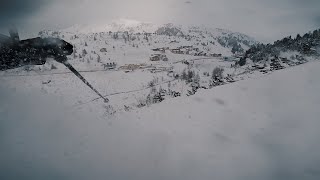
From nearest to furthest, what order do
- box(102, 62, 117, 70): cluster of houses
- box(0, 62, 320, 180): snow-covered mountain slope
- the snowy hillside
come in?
box(0, 62, 320, 180): snow-covered mountain slope < the snowy hillside < box(102, 62, 117, 70): cluster of houses

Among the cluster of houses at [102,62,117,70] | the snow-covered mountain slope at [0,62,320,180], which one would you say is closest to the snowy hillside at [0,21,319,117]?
the cluster of houses at [102,62,117,70]

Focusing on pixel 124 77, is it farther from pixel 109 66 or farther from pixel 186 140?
pixel 186 140

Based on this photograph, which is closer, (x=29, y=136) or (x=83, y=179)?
(x=83, y=179)

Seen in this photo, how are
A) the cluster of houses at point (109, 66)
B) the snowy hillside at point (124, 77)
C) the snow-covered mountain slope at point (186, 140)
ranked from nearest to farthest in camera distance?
the snow-covered mountain slope at point (186, 140) < the snowy hillside at point (124, 77) < the cluster of houses at point (109, 66)

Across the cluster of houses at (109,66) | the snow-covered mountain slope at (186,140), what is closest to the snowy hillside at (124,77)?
the cluster of houses at (109,66)

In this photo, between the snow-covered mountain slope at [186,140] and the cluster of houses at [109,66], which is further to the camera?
the cluster of houses at [109,66]

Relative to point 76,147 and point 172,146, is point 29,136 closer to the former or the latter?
point 76,147

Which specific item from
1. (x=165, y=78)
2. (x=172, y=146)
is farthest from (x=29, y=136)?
(x=165, y=78)

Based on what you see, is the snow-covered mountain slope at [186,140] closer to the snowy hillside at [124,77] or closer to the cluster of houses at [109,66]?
the snowy hillside at [124,77]

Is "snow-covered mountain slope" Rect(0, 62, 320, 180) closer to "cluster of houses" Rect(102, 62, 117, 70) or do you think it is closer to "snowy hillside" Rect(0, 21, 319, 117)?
"snowy hillside" Rect(0, 21, 319, 117)
